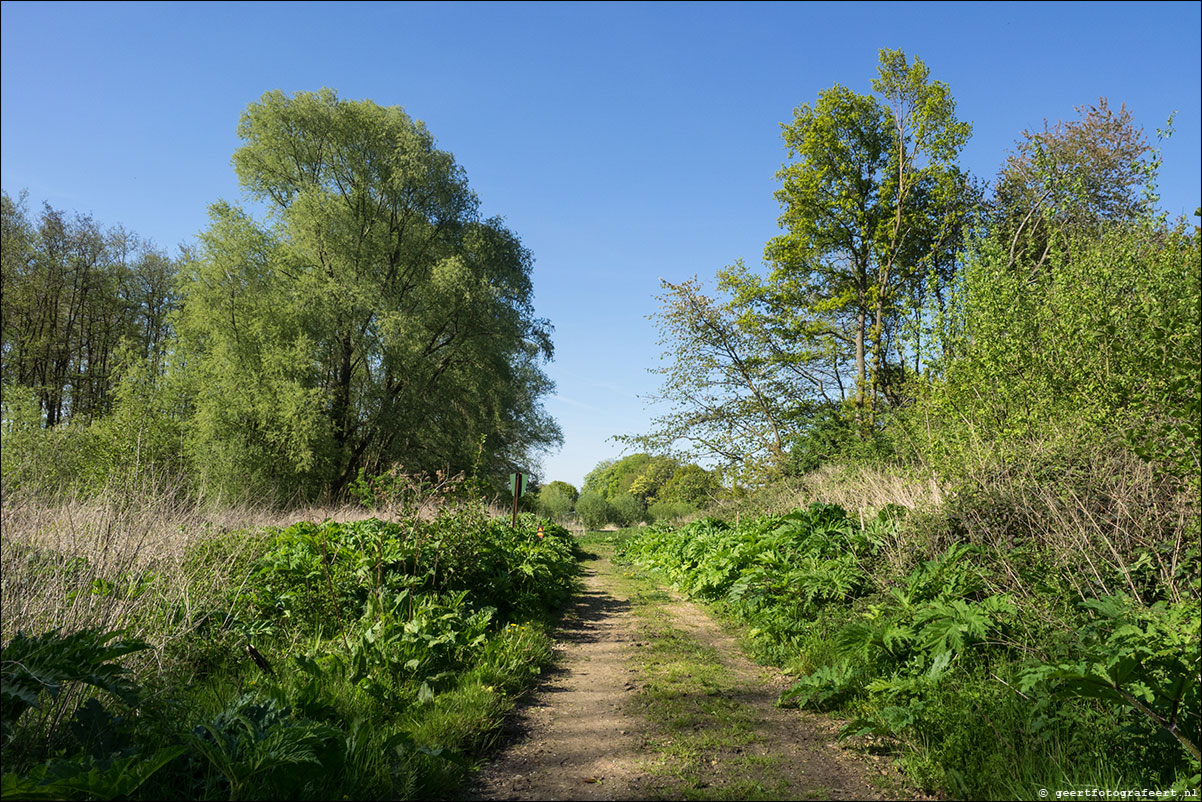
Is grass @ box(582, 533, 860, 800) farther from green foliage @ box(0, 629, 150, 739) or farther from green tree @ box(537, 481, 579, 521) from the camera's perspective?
green tree @ box(537, 481, 579, 521)

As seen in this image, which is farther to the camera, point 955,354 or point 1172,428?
point 955,354

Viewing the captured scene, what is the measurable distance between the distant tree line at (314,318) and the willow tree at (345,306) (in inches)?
2.9

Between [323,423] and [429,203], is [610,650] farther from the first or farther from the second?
[429,203]

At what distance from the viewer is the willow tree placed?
2250 centimetres

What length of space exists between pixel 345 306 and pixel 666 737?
22725mm

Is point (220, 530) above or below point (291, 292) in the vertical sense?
below

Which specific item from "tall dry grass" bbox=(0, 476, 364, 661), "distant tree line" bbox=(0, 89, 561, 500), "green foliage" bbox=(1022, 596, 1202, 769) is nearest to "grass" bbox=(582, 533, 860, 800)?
"green foliage" bbox=(1022, 596, 1202, 769)

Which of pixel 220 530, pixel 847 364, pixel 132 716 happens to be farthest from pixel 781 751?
pixel 847 364

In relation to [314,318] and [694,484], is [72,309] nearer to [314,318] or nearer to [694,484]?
[314,318]

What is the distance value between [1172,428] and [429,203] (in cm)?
2688

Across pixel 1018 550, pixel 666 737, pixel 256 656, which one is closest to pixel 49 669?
pixel 256 656

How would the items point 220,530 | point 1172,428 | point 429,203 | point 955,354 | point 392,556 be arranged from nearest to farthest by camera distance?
1. point 1172,428
2. point 392,556
3. point 220,530
4. point 955,354
5. point 429,203

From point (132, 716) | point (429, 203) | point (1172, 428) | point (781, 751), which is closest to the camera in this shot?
point (1172, 428)

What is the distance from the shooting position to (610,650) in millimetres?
6703
